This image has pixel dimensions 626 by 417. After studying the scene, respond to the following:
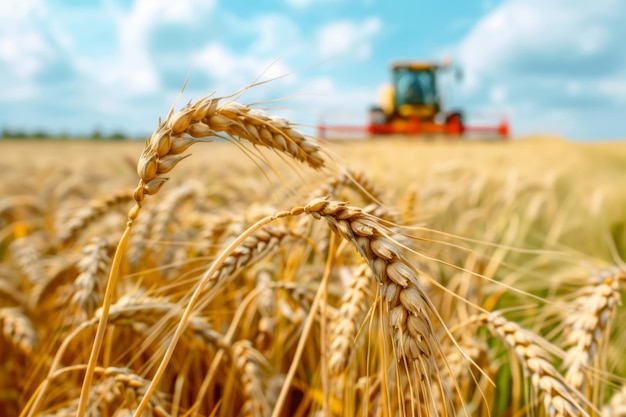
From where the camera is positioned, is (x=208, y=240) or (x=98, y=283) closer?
(x=98, y=283)


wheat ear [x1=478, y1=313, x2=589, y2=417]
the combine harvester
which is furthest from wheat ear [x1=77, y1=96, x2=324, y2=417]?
the combine harvester

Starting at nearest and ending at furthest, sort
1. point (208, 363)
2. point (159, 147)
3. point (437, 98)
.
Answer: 1. point (159, 147)
2. point (208, 363)
3. point (437, 98)

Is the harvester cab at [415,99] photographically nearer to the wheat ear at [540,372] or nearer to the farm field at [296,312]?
the farm field at [296,312]

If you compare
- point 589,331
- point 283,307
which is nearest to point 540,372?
point 589,331

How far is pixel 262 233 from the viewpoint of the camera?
117 cm

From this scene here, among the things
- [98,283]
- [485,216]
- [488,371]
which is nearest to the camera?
[98,283]

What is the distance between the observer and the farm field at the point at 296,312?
80 centimetres

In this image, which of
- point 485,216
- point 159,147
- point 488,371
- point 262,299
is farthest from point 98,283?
point 485,216

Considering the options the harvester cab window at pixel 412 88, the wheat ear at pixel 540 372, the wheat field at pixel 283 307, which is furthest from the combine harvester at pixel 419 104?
the wheat ear at pixel 540 372

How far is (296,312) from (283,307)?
0.09m

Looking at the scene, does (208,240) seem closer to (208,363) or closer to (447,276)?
(208,363)

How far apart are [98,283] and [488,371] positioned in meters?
1.07

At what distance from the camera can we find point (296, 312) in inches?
75.9

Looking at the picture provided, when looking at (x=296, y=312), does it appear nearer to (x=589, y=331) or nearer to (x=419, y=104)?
(x=589, y=331)
